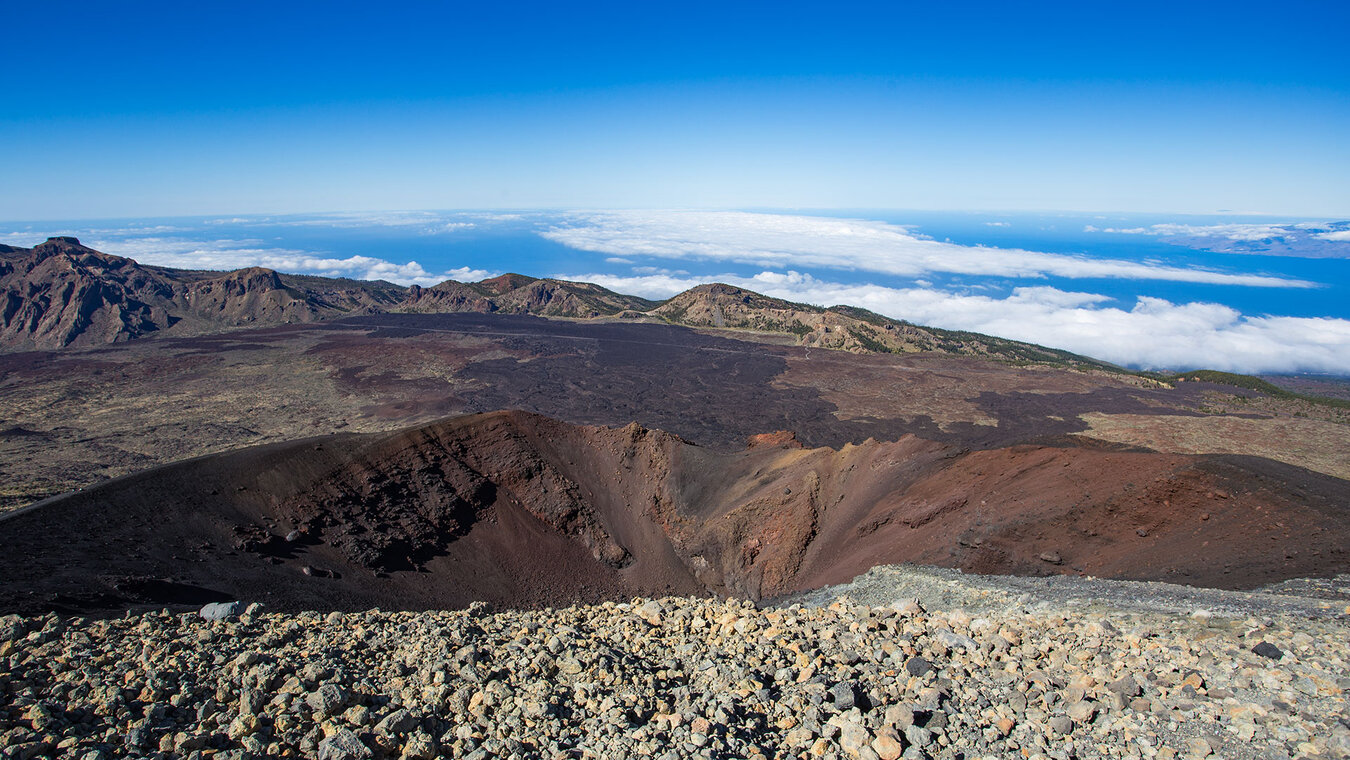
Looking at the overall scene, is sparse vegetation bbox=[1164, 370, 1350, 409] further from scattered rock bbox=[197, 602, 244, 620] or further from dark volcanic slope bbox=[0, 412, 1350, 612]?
scattered rock bbox=[197, 602, 244, 620]

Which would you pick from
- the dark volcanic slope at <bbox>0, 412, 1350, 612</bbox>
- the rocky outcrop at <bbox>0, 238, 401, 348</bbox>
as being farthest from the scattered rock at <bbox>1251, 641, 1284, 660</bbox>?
the rocky outcrop at <bbox>0, 238, 401, 348</bbox>

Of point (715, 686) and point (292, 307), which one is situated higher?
point (715, 686)

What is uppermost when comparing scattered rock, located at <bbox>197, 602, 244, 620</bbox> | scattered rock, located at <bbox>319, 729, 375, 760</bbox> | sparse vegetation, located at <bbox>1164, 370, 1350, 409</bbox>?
scattered rock, located at <bbox>319, 729, 375, 760</bbox>

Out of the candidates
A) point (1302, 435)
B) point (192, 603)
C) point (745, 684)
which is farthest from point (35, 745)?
point (1302, 435)

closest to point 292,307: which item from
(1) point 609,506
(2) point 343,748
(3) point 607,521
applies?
(1) point 609,506

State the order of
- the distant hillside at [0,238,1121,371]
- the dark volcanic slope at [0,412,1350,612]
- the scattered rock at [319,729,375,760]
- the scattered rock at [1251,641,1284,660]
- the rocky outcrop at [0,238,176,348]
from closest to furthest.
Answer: the scattered rock at [319,729,375,760] < the scattered rock at [1251,641,1284,660] < the dark volcanic slope at [0,412,1350,612] < the rocky outcrop at [0,238,176,348] < the distant hillside at [0,238,1121,371]

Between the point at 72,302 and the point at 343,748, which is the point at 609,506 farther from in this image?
the point at 72,302

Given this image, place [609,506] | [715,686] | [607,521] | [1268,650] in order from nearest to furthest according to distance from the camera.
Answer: [1268,650] < [715,686] < [607,521] < [609,506]

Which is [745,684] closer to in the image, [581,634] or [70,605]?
[581,634]
